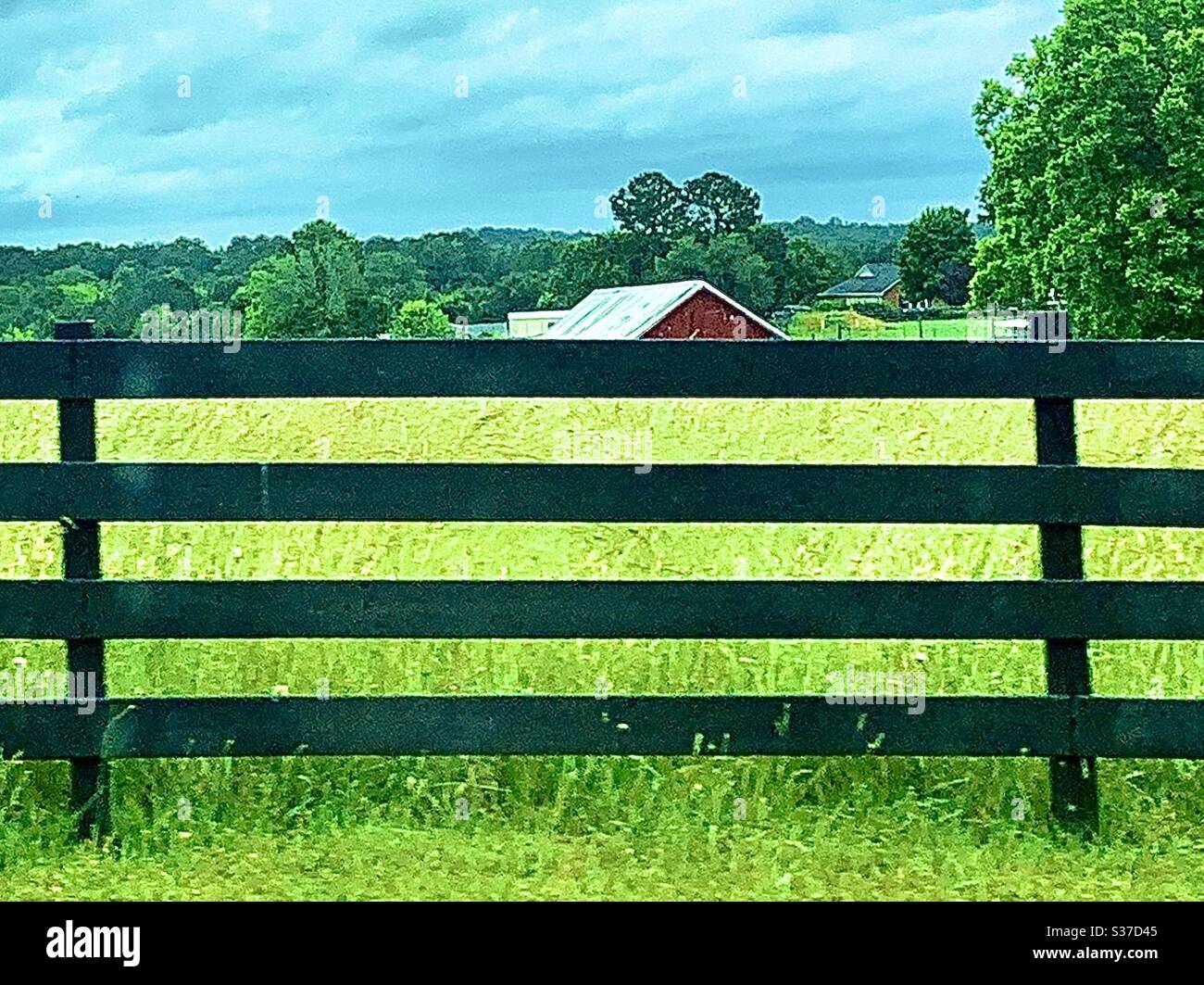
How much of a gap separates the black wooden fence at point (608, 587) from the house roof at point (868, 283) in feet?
125

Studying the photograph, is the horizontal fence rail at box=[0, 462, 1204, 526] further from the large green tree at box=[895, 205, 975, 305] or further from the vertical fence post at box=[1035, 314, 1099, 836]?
the large green tree at box=[895, 205, 975, 305]

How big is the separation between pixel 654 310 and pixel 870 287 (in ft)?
22.6

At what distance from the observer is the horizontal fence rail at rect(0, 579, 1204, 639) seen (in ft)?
16.2

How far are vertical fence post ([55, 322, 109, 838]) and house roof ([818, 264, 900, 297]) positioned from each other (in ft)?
126

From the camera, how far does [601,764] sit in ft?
17.0

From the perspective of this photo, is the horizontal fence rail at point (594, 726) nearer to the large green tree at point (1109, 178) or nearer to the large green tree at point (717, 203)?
the large green tree at point (1109, 178)

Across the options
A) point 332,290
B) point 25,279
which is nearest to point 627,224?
point 332,290

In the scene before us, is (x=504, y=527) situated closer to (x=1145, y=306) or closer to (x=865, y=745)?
(x=865, y=745)

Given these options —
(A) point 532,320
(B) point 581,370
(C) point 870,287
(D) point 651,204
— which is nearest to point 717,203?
(D) point 651,204

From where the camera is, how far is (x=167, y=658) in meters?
6.01

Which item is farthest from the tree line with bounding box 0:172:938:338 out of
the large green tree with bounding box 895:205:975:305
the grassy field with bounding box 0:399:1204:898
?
the large green tree with bounding box 895:205:975:305

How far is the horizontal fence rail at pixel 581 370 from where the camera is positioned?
195 inches

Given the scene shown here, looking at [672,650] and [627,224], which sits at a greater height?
[627,224]
